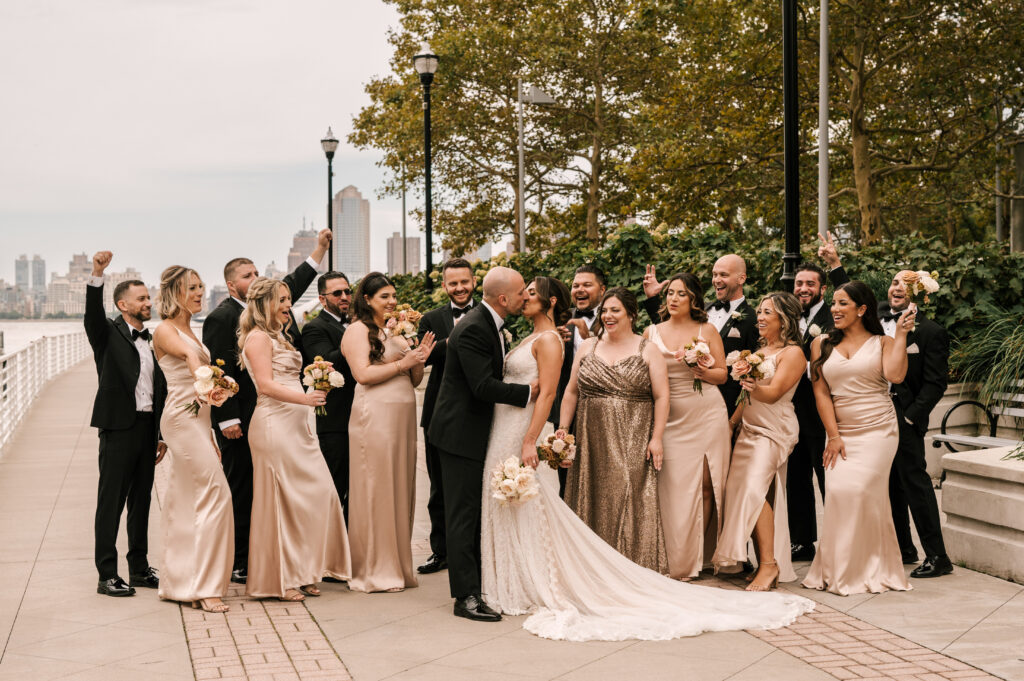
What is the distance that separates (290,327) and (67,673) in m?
2.80

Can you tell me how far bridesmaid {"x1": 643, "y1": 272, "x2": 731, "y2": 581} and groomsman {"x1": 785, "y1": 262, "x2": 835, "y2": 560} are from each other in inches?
33.5

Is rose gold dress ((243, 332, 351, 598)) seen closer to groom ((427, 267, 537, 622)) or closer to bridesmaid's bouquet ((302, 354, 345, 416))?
bridesmaid's bouquet ((302, 354, 345, 416))

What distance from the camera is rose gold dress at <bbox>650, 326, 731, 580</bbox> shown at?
288 inches

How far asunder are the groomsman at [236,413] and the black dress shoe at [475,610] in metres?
1.78

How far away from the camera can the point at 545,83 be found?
116 ft

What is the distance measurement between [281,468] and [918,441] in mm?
4472

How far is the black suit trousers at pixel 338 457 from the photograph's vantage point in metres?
7.85

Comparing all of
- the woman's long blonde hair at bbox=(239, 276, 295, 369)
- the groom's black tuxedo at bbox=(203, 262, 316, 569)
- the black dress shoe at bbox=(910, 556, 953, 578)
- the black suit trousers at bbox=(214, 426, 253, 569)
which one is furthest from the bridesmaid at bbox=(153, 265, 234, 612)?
the black dress shoe at bbox=(910, 556, 953, 578)

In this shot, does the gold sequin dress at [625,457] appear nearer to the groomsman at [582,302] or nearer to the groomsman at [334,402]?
the groomsman at [582,302]

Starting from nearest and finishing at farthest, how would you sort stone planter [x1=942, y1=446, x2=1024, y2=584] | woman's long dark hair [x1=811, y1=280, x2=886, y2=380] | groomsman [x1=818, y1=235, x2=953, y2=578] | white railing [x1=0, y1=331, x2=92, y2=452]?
stone planter [x1=942, y1=446, x2=1024, y2=584]
woman's long dark hair [x1=811, y1=280, x2=886, y2=380]
groomsman [x1=818, y1=235, x2=953, y2=578]
white railing [x1=0, y1=331, x2=92, y2=452]

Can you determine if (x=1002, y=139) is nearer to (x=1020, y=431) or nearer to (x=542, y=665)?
(x=1020, y=431)

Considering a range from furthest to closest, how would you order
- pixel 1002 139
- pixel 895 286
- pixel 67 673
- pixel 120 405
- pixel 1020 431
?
pixel 1002 139 → pixel 1020 431 → pixel 895 286 → pixel 120 405 → pixel 67 673

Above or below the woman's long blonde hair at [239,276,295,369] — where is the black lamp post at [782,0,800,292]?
above

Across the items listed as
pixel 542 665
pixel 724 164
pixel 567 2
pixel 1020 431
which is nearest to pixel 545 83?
pixel 567 2
